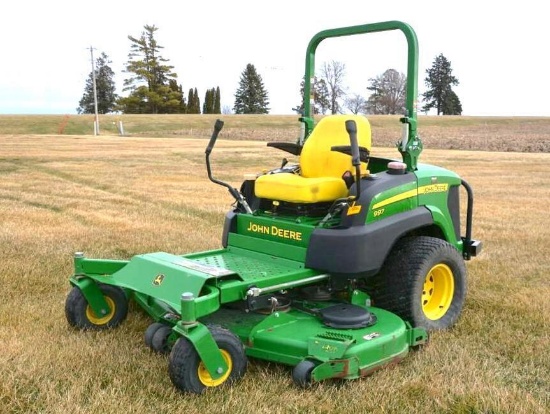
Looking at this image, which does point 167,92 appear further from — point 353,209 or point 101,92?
point 353,209

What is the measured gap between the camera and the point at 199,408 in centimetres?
304

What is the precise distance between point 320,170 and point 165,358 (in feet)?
6.04

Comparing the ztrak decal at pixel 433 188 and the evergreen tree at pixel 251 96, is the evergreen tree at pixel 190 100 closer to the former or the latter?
the evergreen tree at pixel 251 96

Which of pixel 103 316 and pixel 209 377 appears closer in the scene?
pixel 209 377

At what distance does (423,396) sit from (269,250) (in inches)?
58.5

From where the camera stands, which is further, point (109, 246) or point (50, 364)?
point (109, 246)

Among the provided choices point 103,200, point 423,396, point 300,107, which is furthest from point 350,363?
point 103,200

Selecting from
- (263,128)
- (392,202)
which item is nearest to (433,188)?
(392,202)

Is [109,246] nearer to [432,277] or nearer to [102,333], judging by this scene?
[102,333]

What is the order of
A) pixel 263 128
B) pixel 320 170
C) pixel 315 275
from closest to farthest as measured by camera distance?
pixel 315 275
pixel 320 170
pixel 263 128

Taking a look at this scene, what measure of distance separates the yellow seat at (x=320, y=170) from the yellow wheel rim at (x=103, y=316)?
129 cm

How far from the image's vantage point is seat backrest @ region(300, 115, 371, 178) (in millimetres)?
4543

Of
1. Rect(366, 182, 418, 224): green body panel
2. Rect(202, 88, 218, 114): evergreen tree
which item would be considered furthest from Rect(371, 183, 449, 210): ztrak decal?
Rect(202, 88, 218, 114): evergreen tree

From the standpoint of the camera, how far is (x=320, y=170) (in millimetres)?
4676
